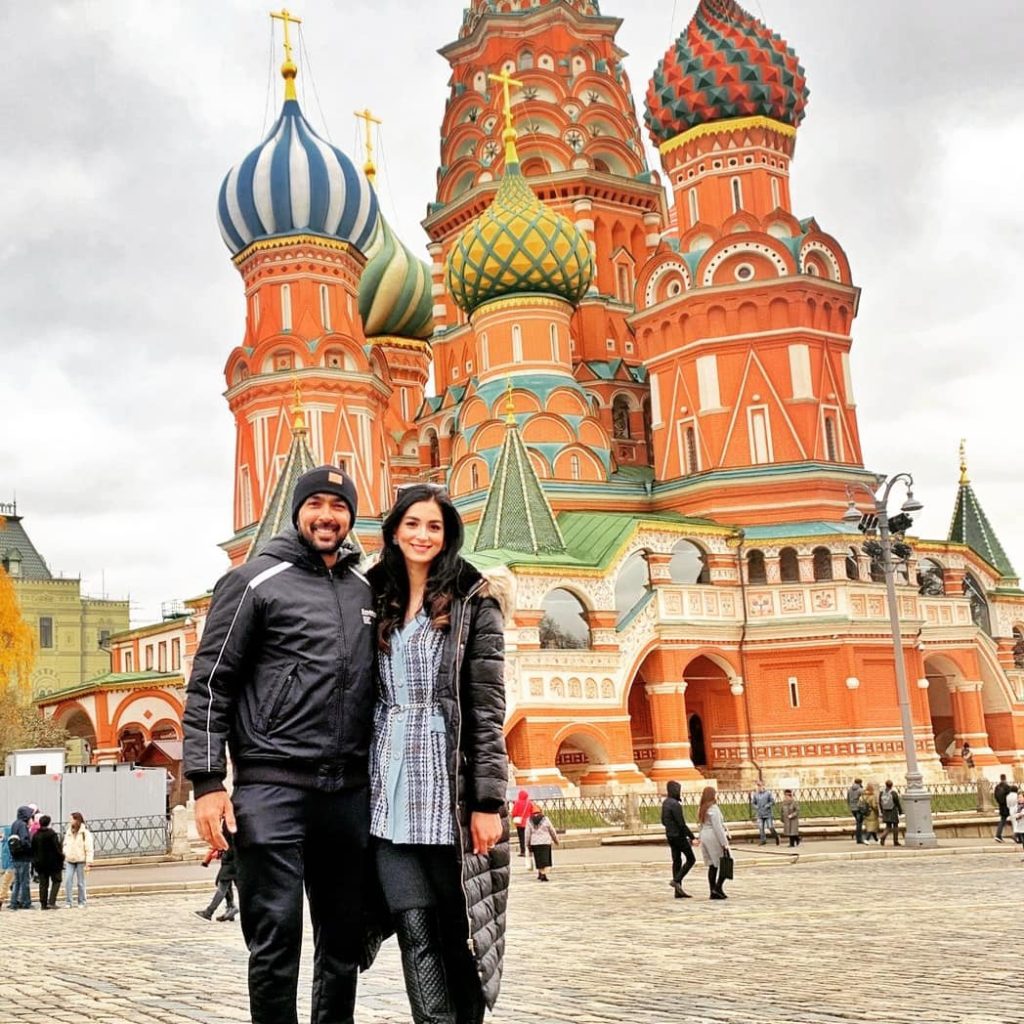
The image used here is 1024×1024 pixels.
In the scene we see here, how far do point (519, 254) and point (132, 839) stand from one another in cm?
1818

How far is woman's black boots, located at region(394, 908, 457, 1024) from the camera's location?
4309 mm

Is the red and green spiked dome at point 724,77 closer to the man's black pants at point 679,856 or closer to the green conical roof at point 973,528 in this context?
the green conical roof at point 973,528

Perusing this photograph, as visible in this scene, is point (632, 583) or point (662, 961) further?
point (632, 583)

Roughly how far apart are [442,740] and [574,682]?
2605 cm

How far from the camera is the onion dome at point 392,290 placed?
49281 millimetres

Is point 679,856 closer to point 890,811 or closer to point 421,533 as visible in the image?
point 890,811

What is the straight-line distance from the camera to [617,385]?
1591 inches

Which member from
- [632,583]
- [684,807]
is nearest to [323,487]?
[684,807]

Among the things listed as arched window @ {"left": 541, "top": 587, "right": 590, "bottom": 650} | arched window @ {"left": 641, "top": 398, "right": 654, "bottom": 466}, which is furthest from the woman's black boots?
arched window @ {"left": 641, "top": 398, "right": 654, "bottom": 466}

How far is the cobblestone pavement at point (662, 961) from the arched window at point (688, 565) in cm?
1913

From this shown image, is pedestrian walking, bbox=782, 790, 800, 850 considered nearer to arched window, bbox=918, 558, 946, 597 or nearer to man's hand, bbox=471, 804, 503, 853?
arched window, bbox=918, 558, 946, 597

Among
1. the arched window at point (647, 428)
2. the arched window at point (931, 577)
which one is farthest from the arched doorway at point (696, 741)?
the arched window at point (647, 428)

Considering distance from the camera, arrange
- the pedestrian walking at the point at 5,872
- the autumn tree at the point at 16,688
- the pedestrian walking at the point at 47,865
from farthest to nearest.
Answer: the autumn tree at the point at 16,688, the pedestrian walking at the point at 5,872, the pedestrian walking at the point at 47,865

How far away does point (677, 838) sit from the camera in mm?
13789
